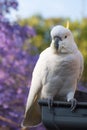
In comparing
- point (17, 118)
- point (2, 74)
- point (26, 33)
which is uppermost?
point (26, 33)

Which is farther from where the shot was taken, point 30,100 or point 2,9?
point 2,9

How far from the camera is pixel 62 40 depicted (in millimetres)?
2482

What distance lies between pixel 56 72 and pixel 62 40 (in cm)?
16

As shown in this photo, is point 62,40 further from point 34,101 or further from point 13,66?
point 13,66

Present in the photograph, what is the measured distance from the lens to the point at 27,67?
4848 millimetres

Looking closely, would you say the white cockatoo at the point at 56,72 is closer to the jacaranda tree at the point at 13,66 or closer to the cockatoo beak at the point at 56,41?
the cockatoo beak at the point at 56,41

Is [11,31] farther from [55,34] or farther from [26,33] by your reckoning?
[55,34]

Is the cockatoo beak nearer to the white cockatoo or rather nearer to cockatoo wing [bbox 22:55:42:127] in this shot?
the white cockatoo

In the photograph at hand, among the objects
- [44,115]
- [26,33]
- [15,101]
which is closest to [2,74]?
[15,101]

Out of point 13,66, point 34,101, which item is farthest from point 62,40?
point 13,66

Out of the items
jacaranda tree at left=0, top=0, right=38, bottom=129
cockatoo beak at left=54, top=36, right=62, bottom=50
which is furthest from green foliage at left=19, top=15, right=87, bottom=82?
cockatoo beak at left=54, top=36, right=62, bottom=50

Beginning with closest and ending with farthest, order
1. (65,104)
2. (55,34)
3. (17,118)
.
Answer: (65,104), (55,34), (17,118)

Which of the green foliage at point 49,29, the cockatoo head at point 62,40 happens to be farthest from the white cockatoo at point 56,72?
the green foliage at point 49,29

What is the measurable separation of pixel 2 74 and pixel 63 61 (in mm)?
2178
